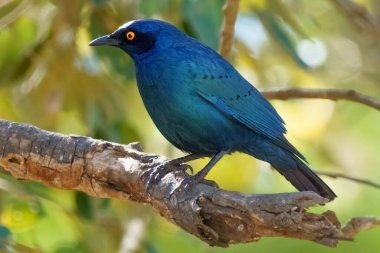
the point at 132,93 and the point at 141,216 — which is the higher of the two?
the point at 132,93

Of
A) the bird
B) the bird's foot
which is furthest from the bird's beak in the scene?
the bird's foot

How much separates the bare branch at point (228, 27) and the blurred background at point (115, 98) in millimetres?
75

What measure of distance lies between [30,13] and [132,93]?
3.48 ft

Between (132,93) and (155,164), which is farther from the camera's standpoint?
(132,93)

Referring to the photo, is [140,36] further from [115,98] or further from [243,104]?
[115,98]

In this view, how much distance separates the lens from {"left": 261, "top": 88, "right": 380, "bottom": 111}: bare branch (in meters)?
5.43

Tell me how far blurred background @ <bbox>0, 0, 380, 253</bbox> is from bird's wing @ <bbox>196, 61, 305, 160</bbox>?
17.4 inches

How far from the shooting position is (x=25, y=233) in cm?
614

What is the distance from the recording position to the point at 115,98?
6.40 metres

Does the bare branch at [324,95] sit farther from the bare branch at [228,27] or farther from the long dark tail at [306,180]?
the long dark tail at [306,180]

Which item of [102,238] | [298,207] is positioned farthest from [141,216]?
[298,207]

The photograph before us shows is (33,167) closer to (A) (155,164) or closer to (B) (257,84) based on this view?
(A) (155,164)

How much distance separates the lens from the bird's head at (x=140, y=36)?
18.0 ft

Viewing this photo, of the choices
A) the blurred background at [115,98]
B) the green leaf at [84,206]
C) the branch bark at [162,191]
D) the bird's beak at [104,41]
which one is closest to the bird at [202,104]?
the bird's beak at [104,41]
